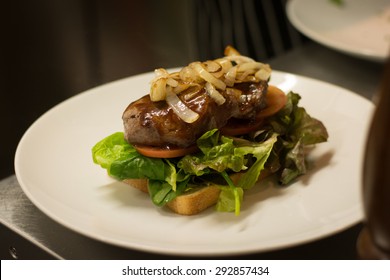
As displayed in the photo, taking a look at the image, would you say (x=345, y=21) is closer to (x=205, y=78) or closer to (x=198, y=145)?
(x=205, y=78)

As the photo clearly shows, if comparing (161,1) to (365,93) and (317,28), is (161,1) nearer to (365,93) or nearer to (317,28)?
(317,28)

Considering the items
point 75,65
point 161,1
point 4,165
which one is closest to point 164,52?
point 161,1

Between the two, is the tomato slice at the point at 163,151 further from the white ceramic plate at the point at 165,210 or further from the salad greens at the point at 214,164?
the white ceramic plate at the point at 165,210

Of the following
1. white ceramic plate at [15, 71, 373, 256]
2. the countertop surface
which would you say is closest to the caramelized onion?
white ceramic plate at [15, 71, 373, 256]

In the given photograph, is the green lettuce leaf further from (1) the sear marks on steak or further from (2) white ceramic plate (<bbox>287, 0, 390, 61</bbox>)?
(2) white ceramic plate (<bbox>287, 0, 390, 61</bbox>)

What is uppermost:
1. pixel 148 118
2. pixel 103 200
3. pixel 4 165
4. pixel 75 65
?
pixel 148 118

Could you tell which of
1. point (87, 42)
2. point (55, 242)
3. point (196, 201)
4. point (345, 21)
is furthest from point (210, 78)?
point (345, 21)

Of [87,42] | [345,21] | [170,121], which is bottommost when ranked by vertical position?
[345,21]
